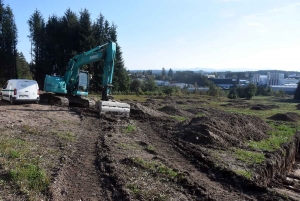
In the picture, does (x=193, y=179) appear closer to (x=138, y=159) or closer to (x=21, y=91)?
(x=138, y=159)

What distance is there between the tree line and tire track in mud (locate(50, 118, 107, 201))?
104ft

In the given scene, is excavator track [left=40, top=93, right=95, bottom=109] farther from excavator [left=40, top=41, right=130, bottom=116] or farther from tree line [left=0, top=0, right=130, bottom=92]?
tree line [left=0, top=0, right=130, bottom=92]

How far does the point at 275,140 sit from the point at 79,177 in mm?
11361

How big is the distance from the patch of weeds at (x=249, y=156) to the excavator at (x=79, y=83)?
23.4 ft

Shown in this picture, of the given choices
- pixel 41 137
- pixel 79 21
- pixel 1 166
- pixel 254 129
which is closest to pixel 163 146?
pixel 41 137

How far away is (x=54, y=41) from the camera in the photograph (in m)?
42.9

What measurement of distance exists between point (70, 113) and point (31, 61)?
34.4 metres

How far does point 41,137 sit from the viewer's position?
1032 cm

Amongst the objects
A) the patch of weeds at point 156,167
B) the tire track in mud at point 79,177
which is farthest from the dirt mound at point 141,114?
the patch of weeds at point 156,167

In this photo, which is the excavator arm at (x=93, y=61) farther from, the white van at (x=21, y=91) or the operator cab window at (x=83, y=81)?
the white van at (x=21, y=91)

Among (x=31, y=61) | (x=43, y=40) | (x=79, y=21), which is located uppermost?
(x=79, y=21)

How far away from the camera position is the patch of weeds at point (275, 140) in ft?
42.3

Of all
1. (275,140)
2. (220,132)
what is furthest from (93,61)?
(275,140)

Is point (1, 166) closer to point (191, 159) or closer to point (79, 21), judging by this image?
point (191, 159)
